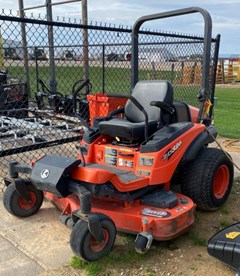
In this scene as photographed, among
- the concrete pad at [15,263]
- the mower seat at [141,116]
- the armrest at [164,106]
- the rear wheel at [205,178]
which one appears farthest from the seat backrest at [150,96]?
the concrete pad at [15,263]

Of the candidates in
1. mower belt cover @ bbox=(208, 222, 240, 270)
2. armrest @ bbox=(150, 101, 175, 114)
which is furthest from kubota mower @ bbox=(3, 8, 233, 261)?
mower belt cover @ bbox=(208, 222, 240, 270)

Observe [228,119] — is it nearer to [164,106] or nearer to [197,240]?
[164,106]

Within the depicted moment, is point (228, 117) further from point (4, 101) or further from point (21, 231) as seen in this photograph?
point (21, 231)

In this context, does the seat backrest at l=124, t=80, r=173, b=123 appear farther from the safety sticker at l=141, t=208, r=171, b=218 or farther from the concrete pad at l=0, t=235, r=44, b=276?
the concrete pad at l=0, t=235, r=44, b=276

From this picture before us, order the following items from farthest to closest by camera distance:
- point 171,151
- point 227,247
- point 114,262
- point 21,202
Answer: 1. point 21,202
2. point 171,151
3. point 114,262
4. point 227,247

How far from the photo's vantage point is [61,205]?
10.6ft

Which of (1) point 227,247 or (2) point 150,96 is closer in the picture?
(1) point 227,247

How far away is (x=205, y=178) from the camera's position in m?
3.30

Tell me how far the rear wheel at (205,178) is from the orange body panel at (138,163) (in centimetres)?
20

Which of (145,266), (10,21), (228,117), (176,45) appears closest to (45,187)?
(145,266)

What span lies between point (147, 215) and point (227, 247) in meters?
0.63

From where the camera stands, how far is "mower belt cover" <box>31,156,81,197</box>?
269 centimetres

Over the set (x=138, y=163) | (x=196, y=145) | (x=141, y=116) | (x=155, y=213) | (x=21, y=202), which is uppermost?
(x=141, y=116)

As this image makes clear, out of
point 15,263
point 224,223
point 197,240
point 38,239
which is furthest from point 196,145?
point 15,263
